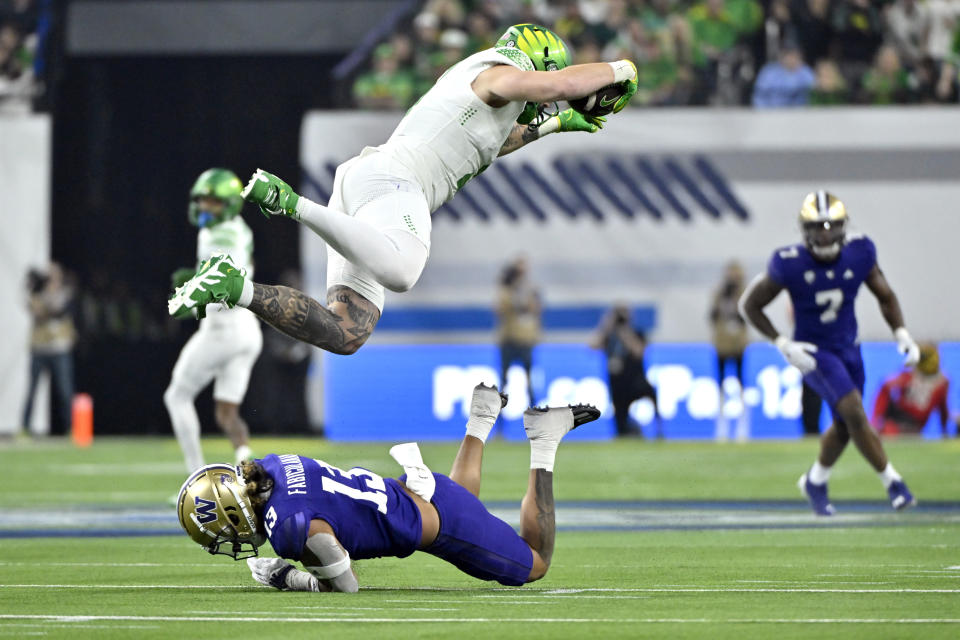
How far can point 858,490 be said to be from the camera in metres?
13.4

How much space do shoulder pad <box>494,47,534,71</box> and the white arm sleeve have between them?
2418 millimetres

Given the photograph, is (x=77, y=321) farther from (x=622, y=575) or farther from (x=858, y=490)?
(x=622, y=575)

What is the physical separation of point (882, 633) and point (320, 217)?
2837 mm

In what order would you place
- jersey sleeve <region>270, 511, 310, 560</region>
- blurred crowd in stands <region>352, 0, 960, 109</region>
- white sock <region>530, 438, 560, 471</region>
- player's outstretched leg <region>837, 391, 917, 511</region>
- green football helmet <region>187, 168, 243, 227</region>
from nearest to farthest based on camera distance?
jersey sleeve <region>270, 511, 310, 560</region>, white sock <region>530, 438, 560, 471</region>, player's outstretched leg <region>837, 391, 917, 511</region>, green football helmet <region>187, 168, 243, 227</region>, blurred crowd in stands <region>352, 0, 960, 109</region>

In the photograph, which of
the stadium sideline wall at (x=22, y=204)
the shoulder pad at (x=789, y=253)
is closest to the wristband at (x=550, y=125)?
the shoulder pad at (x=789, y=253)

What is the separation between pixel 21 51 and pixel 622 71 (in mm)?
16256

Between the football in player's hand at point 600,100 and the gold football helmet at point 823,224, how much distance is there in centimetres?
331

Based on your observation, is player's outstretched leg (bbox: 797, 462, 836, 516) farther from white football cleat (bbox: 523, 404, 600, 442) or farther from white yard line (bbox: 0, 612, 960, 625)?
white yard line (bbox: 0, 612, 960, 625)

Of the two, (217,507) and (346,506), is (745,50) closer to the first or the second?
(346,506)

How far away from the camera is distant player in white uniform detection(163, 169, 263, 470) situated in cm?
1207

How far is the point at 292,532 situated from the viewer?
6336 millimetres

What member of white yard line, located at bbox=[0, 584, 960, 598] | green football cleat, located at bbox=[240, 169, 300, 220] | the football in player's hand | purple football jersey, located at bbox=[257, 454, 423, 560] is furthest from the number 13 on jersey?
the football in player's hand

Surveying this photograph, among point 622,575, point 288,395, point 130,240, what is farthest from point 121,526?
point 130,240

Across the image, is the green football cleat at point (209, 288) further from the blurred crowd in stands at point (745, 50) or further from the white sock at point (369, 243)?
the blurred crowd in stands at point (745, 50)
